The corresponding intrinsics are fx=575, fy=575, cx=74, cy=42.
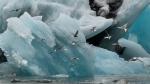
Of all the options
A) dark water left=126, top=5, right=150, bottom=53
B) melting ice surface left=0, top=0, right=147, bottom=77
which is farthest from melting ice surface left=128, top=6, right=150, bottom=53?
melting ice surface left=0, top=0, right=147, bottom=77

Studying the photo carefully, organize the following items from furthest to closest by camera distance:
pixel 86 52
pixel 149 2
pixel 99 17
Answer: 1. pixel 149 2
2. pixel 99 17
3. pixel 86 52

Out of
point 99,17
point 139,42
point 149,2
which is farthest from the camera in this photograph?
point 139,42

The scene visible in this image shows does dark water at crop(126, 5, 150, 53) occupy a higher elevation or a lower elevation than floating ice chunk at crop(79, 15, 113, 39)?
lower

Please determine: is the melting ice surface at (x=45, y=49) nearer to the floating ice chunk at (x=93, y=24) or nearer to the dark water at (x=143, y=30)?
the floating ice chunk at (x=93, y=24)

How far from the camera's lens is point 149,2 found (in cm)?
3322

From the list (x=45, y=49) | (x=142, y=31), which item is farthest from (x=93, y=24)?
(x=142, y=31)

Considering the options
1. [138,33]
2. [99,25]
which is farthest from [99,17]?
[138,33]

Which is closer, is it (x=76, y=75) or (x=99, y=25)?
(x=76, y=75)

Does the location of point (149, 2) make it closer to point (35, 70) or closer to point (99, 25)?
point (99, 25)

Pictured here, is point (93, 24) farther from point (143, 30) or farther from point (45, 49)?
Result: point (143, 30)

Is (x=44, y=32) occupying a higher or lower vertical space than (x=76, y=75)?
higher

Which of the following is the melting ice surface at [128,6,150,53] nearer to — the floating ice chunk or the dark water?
the dark water

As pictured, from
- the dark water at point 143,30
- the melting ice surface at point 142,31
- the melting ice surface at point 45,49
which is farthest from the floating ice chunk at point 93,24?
the melting ice surface at point 142,31

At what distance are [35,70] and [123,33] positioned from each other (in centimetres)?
956
